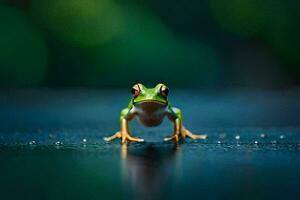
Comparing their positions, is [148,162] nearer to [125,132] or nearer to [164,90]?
[164,90]

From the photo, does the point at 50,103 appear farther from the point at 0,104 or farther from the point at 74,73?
the point at 74,73

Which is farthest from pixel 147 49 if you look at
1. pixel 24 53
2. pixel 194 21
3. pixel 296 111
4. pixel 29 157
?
pixel 29 157

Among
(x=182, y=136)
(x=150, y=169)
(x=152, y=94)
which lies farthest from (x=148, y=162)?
(x=182, y=136)

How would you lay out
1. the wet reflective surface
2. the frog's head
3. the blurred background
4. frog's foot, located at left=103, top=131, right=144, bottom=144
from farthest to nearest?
the blurred background → frog's foot, located at left=103, top=131, right=144, bottom=144 → the frog's head → the wet reflective surface

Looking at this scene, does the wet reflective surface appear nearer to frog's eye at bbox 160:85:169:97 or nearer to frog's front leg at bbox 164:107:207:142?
frog's front leg at bbox 164:107:207:142

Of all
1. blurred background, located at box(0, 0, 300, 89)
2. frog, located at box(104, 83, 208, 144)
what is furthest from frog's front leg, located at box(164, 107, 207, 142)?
blurred background, located at box(0, 0, 300, 89)

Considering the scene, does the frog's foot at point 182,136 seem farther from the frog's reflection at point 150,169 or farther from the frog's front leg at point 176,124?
the frog's reflection at point 150,169
